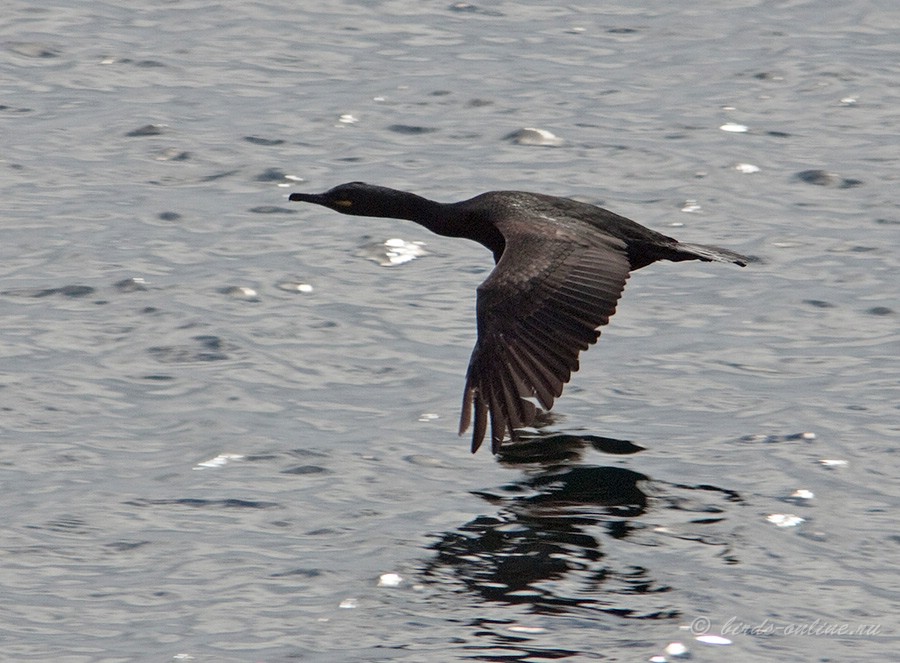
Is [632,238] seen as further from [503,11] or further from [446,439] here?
[503,11]

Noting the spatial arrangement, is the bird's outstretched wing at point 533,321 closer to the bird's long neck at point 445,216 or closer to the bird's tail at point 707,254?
the bird's tail at point 707,254

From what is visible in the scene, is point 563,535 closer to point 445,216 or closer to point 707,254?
point 707,254

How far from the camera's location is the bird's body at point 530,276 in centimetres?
804

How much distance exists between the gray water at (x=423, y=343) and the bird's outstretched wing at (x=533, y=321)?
65cm

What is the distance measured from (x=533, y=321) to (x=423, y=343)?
102 inches

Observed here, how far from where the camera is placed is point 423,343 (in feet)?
35.9

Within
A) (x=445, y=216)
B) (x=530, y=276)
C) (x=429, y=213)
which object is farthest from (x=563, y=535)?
(x=429, y=213)

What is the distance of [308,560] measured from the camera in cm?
797

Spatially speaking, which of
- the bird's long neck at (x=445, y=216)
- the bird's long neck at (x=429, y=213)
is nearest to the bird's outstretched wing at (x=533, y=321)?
the bird's long neck at (x=445, y=216)

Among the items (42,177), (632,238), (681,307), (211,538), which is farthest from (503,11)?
(211,538)

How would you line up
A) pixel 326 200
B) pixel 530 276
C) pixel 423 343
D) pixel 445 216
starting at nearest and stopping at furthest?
pixel 530 276
pixel 445 216
pixel 326 200
pixel 423 343

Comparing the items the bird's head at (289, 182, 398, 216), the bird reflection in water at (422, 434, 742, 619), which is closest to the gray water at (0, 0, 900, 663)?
the bird reflection in water at (422, 434, 742, 619)

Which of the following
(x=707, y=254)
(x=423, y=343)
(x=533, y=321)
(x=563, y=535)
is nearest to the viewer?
(x=563, y=535)

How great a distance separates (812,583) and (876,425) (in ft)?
7.09
